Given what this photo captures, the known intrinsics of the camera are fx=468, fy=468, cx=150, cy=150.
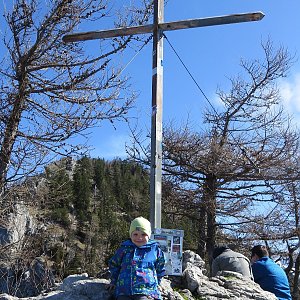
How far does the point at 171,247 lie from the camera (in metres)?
5.33

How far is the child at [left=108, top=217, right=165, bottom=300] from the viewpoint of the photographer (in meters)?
4.22

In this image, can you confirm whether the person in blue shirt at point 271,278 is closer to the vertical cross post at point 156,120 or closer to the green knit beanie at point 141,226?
the vertical cross post at point 156,120

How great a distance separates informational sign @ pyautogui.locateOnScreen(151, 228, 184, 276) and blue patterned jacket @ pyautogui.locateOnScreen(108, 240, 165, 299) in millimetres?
717

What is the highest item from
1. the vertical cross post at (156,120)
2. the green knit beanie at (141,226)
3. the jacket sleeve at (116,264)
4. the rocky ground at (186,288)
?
the vertical cross post at (156,120)

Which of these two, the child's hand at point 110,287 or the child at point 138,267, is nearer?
the child at point 138,267

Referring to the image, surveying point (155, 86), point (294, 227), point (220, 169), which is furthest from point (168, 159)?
point (155, 86)

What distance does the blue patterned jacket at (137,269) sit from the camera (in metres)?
4.24

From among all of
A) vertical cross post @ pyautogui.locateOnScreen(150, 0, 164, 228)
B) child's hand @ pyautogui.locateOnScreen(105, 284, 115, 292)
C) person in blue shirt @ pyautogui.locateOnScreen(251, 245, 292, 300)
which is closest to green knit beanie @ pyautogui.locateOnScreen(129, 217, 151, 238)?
child's hand @ pyautogui.locateOnScreen(105, 284, 115, 292)

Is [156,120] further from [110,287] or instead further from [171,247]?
[110,287]

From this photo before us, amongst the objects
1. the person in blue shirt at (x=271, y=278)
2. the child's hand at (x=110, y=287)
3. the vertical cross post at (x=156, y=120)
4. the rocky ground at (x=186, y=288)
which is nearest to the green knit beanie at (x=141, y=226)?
the child's hand at (x=110, y=287)

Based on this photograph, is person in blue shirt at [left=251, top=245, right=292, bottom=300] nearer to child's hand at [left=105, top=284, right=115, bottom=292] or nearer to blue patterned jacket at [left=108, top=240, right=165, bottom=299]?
blue patterned jacket at [left=108, top=240, right=165, bottom=299]

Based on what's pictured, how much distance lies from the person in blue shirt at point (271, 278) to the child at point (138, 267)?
2063 millimetres

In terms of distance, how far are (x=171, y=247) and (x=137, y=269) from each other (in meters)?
1.07

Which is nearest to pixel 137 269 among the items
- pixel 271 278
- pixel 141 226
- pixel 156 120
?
pixel 141 226
